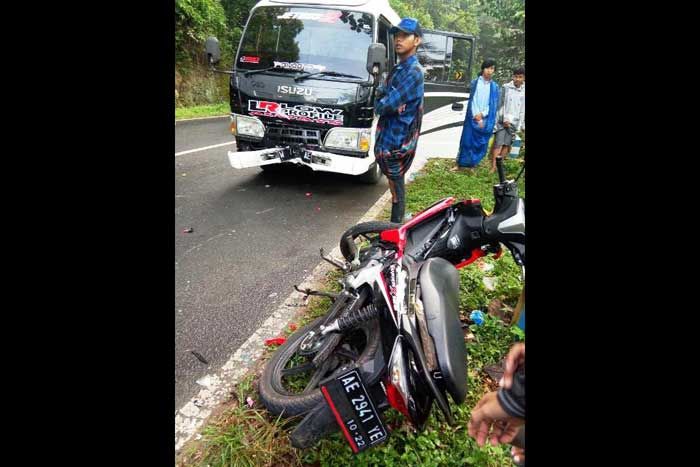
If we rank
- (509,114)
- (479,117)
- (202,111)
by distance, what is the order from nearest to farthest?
(509,114) < (479,117) < (202,111)

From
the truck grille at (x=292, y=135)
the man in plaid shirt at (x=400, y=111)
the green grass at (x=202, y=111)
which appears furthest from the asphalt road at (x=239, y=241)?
the green grass at (x=202, y=111)

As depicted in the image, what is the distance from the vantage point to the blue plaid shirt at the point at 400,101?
3.41m

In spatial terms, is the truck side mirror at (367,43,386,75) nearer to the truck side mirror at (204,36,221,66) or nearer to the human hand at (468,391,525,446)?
the truck side mirror at (204,36,221,66)

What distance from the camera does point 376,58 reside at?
409 cm

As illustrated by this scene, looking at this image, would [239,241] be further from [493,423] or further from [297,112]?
[493,423]

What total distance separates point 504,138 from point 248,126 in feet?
13.1

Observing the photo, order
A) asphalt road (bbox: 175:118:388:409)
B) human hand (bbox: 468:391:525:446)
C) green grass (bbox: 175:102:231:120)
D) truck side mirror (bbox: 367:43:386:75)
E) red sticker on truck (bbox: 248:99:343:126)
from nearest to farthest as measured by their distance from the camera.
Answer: human hand (bbox: 468:391:525:446) < asphalt road (bbox: 175:118:388:409) < truck side mirror (bbox: 367:43:386:75) < red sticker on truck (bbox: 248:99:343:126) < green grass (bbox: 175:102:231:120)

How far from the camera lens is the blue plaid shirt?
3412mm

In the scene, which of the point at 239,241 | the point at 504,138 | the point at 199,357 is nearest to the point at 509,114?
the point at 504,138

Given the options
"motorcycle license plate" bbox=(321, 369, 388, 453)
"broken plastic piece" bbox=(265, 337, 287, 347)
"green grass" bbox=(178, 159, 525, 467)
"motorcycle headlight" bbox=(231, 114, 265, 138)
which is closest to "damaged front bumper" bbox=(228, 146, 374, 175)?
"motorcycle headlight" bbox=(231, 114, 265, 138)

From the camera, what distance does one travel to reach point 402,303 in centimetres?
144

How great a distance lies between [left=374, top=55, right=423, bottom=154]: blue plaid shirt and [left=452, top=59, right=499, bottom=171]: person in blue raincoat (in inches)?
124
